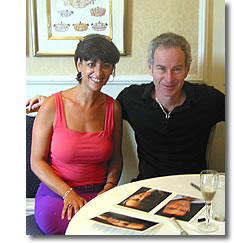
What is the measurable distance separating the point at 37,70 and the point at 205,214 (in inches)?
31.3

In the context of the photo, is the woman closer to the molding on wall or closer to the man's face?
the molding on wall

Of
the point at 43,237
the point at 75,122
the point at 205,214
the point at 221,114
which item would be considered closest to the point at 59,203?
the point at 43,237

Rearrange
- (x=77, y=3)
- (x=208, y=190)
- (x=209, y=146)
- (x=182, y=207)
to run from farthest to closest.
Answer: (x=209, y=146), (x=77, y=3), (x=182, y=207), (x=208, y=190)

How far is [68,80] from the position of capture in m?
1.32

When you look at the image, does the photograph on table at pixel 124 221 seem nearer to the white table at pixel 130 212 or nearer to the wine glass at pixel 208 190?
the white table at pixel 130 212

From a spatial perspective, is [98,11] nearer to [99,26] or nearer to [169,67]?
[99,26]

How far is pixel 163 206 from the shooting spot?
1.12 meters

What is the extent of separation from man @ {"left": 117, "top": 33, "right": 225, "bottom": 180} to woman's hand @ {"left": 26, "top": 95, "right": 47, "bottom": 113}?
12.2 inches

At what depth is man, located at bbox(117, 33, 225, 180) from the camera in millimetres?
1339

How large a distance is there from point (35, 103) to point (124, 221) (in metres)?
0.59

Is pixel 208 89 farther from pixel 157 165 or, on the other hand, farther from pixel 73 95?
pixel 73 95

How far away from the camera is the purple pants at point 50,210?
126 centimetres

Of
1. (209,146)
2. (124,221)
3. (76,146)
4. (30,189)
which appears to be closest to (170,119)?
(209,146)

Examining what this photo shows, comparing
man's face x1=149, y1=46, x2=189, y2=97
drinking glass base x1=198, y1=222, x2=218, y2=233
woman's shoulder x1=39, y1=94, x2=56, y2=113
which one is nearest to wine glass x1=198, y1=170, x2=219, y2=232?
drinking glass base x1=198, y1=222, x2=218, y2=233
